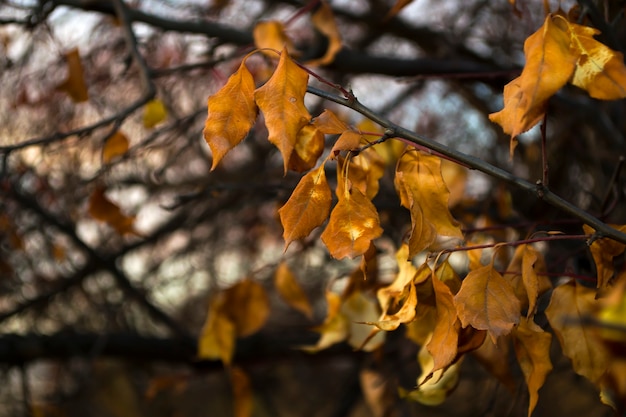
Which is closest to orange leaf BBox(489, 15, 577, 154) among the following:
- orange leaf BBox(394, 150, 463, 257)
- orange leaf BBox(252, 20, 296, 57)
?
orange leaf BBox(394, 150, 463, 257)

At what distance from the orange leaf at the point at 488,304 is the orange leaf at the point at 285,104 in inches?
10.2

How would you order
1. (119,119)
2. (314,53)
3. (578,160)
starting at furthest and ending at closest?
(578,160)
(314,53)
(119,119)

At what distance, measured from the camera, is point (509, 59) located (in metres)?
2.50

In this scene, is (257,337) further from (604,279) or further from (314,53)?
(604,279)

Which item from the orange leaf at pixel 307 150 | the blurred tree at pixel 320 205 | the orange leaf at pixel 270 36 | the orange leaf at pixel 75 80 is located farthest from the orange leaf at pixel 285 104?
the orange leaf at pixel 75 80

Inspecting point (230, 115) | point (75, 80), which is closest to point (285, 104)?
point (230, 115)

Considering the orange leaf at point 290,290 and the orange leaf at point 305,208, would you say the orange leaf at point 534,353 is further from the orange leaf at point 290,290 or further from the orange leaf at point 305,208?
the orange leaf at point 290,290

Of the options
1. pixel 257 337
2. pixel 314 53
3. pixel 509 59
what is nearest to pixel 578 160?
pixel 509 59

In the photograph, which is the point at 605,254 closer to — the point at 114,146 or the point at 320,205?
the point at 320,205

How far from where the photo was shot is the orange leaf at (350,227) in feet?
Result: 2.86

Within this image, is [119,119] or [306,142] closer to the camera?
[306,142]

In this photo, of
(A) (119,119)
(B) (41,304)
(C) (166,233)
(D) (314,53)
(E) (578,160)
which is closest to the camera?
(A) (119,119)

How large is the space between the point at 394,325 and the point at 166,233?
2.37m

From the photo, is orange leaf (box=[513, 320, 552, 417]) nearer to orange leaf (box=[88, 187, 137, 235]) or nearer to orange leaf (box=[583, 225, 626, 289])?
orange leaf (box=[583, 225, 626, 289])
